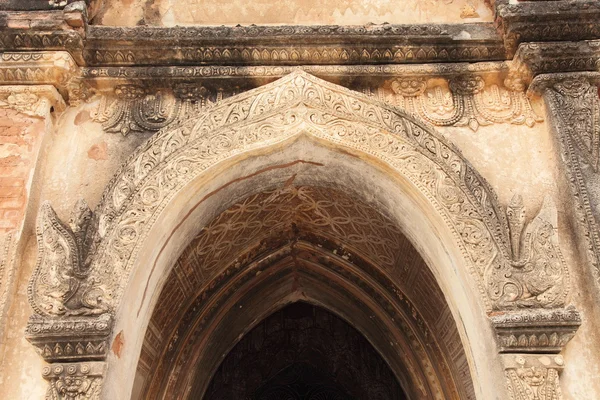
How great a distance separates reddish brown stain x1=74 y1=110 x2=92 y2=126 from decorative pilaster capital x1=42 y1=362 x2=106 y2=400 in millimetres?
1814

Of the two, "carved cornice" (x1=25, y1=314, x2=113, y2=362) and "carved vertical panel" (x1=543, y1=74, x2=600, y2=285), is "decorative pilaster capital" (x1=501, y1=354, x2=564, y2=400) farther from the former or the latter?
"carved cornice" (x1=25, y1=314, x2=113, y2=362)

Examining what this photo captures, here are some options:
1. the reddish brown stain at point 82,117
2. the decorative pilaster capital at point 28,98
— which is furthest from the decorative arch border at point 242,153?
the decorative pilaster capital at point 28,98

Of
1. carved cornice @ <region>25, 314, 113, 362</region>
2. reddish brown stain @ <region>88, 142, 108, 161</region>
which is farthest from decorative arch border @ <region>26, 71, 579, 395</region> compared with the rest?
reddish brown stain @ <region>88, 142, 108, 161</region>

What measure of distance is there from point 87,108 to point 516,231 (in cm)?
311

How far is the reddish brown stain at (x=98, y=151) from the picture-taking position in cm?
430

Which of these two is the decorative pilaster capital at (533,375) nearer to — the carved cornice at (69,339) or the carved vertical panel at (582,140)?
the carved vertical panel at (582,140)

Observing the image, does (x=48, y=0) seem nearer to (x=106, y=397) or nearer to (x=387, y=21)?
(x=387, y=21)

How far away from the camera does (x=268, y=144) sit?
4.13 meters

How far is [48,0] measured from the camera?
455 centimetres

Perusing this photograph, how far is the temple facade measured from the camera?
3.59 meters

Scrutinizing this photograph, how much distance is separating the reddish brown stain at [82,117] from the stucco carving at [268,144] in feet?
2.25

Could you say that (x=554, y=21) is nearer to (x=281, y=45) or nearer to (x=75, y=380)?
(x=281, y=45)

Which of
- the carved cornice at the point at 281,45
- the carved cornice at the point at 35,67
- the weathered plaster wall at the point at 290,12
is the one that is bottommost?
the carved cornice at the point at 35,67

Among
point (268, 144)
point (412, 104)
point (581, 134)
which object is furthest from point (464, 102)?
point (268, 144)
